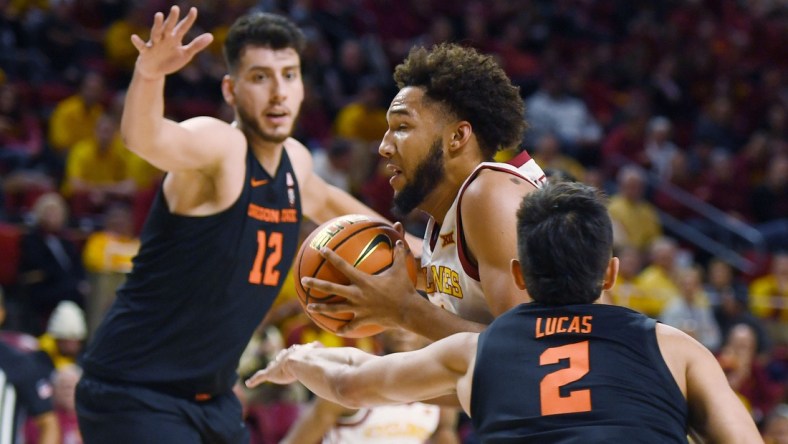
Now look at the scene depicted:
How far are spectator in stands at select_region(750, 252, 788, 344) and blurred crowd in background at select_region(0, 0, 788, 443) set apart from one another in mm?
20

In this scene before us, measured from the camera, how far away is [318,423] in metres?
5.55

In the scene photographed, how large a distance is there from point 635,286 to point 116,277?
4578mm

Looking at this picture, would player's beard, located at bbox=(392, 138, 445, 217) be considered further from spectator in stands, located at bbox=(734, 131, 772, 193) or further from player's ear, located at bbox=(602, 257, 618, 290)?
spectator in stands, located at bbox=(734, 131, 772, 193)

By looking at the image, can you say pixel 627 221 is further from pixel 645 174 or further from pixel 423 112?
pixel 423 112

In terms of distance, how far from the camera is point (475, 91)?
138 inches

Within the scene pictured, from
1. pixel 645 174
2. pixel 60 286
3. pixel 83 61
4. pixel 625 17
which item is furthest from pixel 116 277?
pixel 625 17

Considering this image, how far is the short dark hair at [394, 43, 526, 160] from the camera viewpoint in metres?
3.50

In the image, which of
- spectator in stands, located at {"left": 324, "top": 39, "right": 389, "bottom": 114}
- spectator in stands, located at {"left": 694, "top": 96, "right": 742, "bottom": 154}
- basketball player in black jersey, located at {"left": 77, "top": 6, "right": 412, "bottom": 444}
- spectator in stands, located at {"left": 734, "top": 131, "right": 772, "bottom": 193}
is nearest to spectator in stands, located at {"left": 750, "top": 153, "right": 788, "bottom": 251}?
spectator in stands, located at {"left": 734, "top": 131, "right": 772, "bottom": 193}

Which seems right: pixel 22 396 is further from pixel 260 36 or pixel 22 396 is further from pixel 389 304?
pixel 389 304

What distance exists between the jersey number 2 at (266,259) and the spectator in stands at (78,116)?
6739 mm

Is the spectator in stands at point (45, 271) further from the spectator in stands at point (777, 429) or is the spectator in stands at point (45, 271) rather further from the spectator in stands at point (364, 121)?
the spectator in stands at point (777, 429)

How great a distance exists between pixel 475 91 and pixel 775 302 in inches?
307

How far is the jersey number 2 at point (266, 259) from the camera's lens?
4352mm

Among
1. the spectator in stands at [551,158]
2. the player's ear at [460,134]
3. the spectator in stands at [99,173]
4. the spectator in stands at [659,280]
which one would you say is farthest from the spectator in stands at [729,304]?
the player's ear at [460,134]
